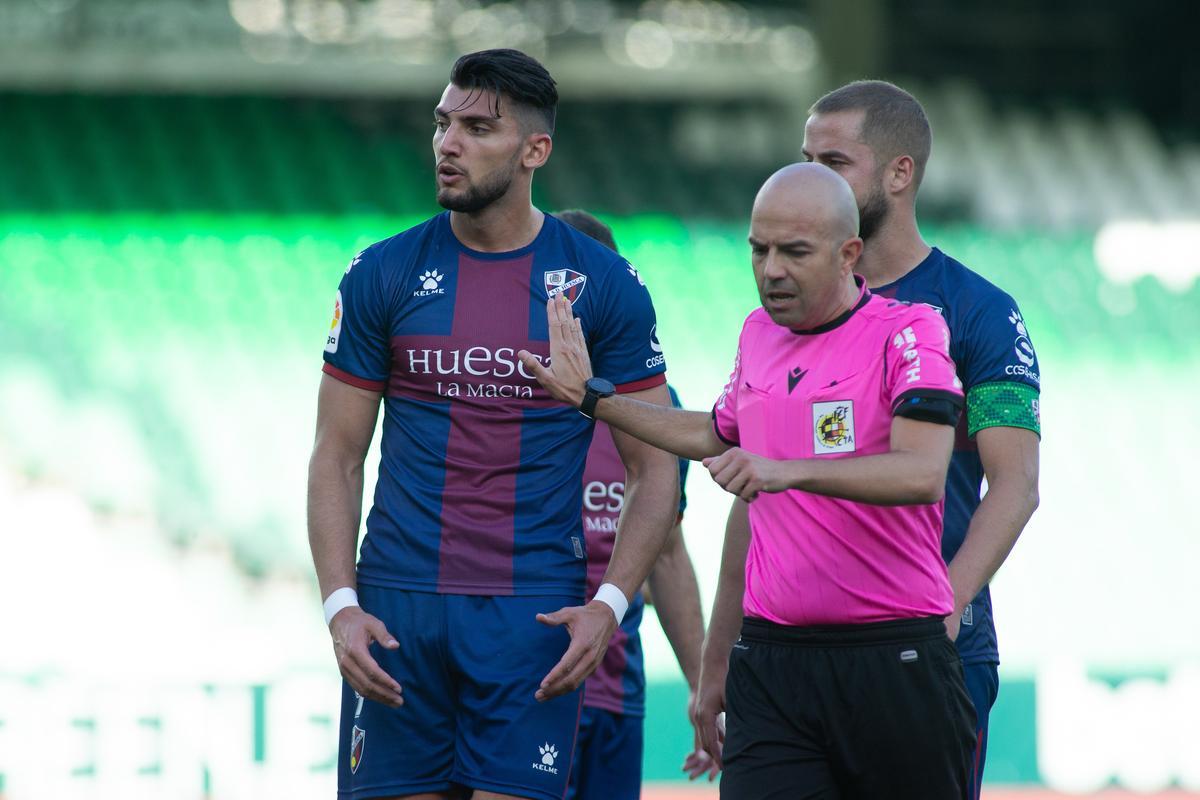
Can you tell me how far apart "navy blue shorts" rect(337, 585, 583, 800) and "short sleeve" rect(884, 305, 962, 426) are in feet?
3.35

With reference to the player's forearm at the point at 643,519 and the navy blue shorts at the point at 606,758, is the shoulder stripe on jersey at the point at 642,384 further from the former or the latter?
the navy blue shorts at the point at 606,758

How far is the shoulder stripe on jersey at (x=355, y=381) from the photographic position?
3771mm

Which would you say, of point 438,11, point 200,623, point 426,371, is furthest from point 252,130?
point 426,371

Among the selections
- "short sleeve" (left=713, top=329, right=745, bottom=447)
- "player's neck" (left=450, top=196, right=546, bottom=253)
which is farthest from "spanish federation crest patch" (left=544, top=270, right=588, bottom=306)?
"short sleeve" (left=713, top=329, right=745, bottom=447)

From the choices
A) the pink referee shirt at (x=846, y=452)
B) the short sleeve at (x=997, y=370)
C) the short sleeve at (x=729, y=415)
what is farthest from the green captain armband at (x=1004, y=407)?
the short sleeve at (x=729, y=415)

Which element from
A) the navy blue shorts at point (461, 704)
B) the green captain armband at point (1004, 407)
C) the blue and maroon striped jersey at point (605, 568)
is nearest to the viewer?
the green captain armband at point (1004, 407)

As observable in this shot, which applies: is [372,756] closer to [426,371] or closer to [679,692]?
[426,371]

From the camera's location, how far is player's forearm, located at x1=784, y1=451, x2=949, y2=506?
A: 2986mm

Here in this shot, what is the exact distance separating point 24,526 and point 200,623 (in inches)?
45.0

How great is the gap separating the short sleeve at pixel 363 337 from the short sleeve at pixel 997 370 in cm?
130

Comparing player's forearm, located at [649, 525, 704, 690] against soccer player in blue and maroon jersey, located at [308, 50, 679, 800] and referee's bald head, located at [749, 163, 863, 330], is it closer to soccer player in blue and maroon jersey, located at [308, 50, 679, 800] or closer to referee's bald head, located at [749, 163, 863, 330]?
soccer player in blue and maroon jersey, located at [308, 50, 679, 800]

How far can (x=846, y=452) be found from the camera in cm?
319

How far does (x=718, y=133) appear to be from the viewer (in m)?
13.8

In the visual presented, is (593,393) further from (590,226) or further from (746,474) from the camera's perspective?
(590,226)
